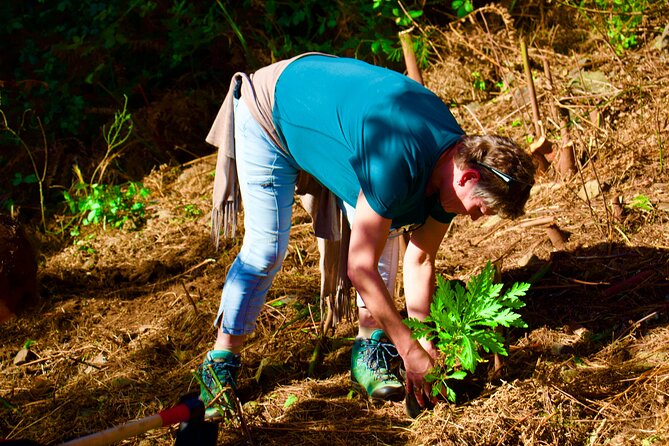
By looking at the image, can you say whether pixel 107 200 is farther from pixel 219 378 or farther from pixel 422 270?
pixel 422 270

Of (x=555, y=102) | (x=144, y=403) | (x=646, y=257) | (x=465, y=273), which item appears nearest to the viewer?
(x=144, y=403)

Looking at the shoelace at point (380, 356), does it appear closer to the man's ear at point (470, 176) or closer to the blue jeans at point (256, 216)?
the blue jeans at point (256, 216)

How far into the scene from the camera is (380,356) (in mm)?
3074

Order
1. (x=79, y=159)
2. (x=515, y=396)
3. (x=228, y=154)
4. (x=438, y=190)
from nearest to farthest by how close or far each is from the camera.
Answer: (x=438, y=190) < (x=515, y=396) < (x=228, y=154) < (x=79, y=159)

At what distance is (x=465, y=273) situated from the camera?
374 centimetres

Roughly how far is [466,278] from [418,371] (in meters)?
1.18

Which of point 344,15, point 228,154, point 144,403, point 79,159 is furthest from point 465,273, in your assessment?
point 79,159

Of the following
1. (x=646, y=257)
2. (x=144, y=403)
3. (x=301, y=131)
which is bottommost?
(x=144, y=403)

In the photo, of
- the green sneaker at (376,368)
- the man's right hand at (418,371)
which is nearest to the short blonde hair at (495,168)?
the man's right hand at (418,371)

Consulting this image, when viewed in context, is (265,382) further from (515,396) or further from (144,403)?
(515,396)

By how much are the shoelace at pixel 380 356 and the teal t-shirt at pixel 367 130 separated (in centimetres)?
71

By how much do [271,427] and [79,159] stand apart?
3363 millimetres

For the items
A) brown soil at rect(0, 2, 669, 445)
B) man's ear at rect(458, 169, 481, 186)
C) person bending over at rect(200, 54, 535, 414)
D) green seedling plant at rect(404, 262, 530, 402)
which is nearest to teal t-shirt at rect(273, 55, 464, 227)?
person bending over at rect(200, 54, 535, 414)

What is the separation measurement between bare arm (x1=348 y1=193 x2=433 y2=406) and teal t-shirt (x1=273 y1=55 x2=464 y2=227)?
65 mm
